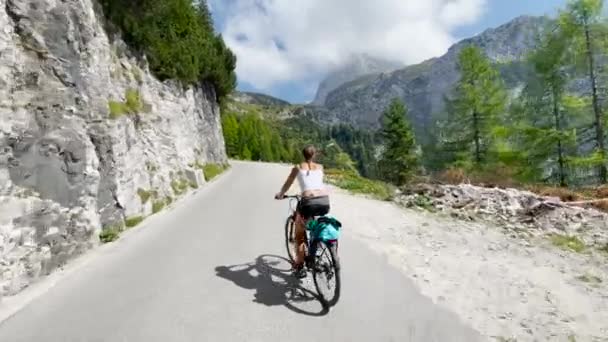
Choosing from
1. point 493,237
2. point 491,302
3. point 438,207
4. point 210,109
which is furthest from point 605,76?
point 210,109

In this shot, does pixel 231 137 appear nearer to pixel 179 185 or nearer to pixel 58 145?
pixel 179 185

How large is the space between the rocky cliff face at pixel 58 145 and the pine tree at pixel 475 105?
70.2 feet

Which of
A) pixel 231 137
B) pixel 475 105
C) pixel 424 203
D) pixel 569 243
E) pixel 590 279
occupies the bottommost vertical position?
pixel 569 243

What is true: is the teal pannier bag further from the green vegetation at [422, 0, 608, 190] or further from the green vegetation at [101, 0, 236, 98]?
A: the green vegetation at [101, 0, 236, 98]

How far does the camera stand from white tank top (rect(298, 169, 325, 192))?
609 cm

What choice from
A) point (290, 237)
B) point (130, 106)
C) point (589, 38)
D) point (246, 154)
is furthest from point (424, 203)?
point (246, 154)

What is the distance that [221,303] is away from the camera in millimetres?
5750

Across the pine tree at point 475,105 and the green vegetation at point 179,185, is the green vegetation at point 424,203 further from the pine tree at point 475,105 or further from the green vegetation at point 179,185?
the pine tree at point 475,105

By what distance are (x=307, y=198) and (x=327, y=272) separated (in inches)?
44.5

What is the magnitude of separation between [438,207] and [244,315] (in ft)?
31.0

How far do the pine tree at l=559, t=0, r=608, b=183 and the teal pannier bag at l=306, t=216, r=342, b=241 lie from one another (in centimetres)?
1772

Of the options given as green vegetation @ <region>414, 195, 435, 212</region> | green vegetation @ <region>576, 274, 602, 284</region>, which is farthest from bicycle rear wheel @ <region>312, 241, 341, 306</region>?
green vegetation @ <region>414, 195, 435, 212</region>

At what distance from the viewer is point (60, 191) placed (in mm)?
8125

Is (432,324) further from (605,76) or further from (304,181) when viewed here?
(605,76)
